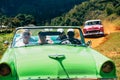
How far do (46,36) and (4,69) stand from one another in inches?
97.7

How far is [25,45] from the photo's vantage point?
806cm

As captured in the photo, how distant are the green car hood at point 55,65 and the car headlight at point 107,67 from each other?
0.29 feet

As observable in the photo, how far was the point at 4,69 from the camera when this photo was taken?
639 cm

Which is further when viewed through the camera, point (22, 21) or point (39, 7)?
point (39, 7)

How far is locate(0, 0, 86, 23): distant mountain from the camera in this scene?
143250mm

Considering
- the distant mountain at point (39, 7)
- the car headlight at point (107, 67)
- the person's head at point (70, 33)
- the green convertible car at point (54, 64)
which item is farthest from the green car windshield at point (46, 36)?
the distant mountain at point (39, 7)

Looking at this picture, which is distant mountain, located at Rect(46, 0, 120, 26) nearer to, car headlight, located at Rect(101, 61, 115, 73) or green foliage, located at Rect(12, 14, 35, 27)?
green foliage, located at Rect(12, 14, 35, 27)

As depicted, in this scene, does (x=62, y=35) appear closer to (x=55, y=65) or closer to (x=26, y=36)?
(x=26, y=36)

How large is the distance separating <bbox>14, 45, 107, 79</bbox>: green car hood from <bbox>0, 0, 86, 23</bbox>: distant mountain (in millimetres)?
132097

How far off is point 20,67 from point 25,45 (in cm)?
159

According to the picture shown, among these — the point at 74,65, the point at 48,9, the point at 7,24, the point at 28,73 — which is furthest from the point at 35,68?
the point at 48,9

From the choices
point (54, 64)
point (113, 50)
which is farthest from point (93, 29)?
point (54, 64)

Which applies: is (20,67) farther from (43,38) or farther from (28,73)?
(43,38)

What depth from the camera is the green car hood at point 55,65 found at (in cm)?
642
